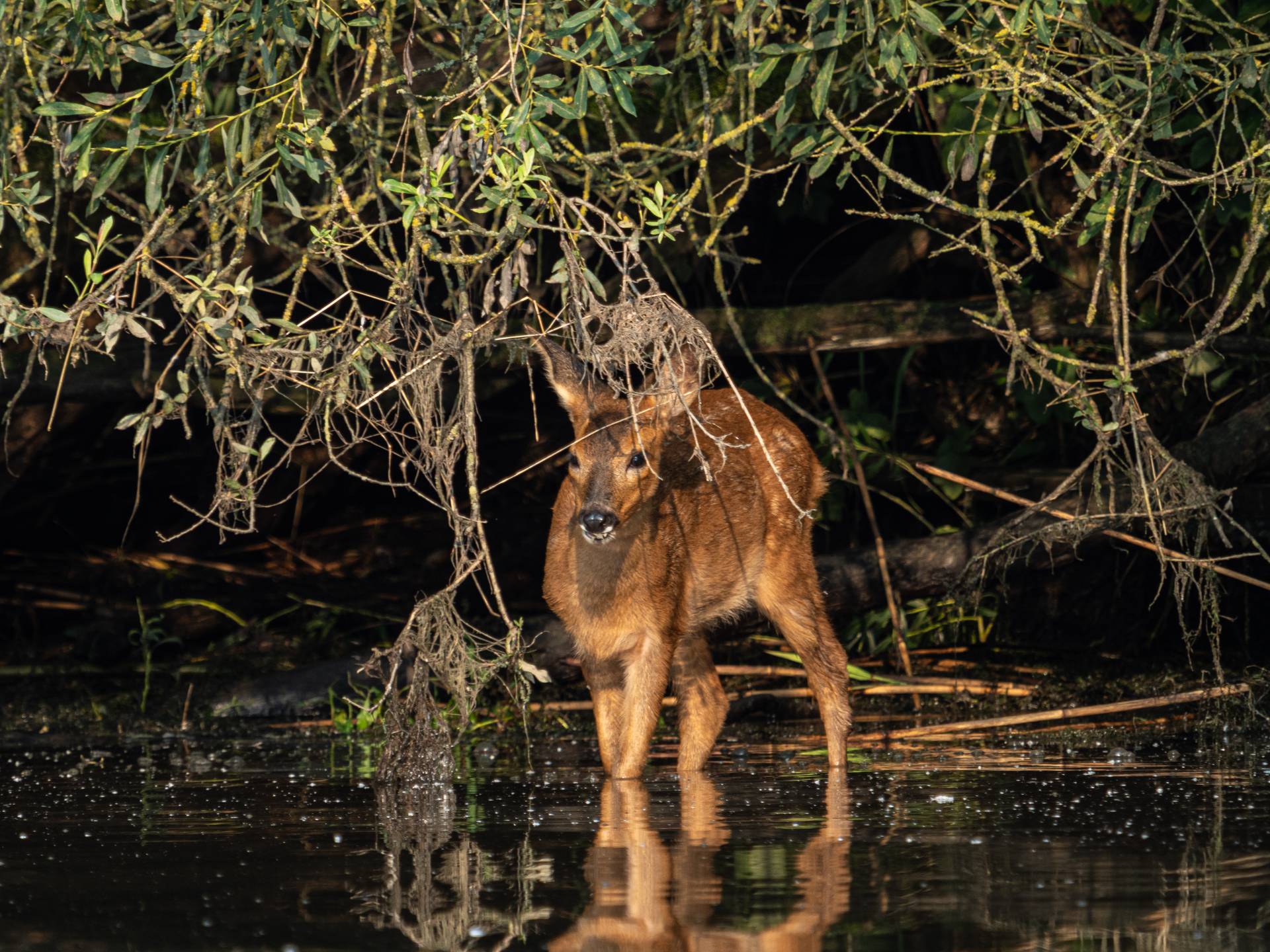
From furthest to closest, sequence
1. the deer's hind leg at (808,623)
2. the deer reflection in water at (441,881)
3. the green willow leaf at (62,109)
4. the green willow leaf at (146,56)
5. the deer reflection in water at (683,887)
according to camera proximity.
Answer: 1. the deer's hind leg at (808,623)
2. the green willow leaf at (146,56)
3. the green willow leaf at (62,109)
4. the deer reflection in water at (441,881)
5. the deer reflection in water at (683,887)

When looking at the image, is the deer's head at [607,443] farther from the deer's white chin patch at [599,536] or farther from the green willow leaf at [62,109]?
the green willow leaf at [62,109]

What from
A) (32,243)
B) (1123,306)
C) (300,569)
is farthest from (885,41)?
(300,569)

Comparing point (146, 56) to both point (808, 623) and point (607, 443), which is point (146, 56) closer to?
point (607, 443)

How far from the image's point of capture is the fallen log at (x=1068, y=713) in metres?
7.47

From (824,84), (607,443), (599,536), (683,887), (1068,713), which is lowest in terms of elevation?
(683,887)

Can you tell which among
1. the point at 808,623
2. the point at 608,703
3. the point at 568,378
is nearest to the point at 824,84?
the point at 568,378

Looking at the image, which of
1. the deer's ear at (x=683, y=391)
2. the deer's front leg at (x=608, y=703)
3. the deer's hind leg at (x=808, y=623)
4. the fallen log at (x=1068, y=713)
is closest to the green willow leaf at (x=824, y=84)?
the deer's ear at (x=683, y=391)

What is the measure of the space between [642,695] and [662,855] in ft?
7.51

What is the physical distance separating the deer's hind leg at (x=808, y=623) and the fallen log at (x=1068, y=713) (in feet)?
0.98

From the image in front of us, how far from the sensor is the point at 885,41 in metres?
5.42

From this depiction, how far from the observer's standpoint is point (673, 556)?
293 inches

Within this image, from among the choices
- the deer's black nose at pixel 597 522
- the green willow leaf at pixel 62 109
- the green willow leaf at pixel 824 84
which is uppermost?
the green willow leaf at pixel 824 84

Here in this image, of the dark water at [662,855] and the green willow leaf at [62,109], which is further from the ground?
the green willow leaf at [62,109]

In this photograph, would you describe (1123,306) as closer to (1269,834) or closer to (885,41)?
(885,41)
